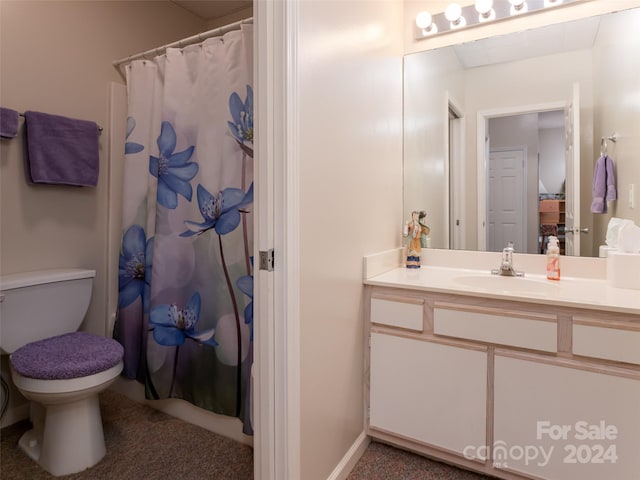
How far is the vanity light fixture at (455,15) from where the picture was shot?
1910mm

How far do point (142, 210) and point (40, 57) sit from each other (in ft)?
2.99

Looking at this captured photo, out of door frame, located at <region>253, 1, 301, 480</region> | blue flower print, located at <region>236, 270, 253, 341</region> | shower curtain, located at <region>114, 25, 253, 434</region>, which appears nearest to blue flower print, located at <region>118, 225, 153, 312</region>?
shower curtain, located at <region>114, 25, 253, 434</region>

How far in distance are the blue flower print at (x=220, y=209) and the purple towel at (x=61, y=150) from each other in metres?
0.71

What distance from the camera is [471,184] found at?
2.04 meters

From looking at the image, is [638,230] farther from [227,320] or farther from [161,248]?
[161,248]

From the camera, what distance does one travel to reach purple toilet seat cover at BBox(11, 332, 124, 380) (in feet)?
4.88

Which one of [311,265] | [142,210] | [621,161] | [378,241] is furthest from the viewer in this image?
[142,210]

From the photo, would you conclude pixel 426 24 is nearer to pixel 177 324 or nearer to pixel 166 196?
pixel 166 196

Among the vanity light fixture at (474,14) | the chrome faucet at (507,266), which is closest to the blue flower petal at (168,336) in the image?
the chrome faucet at (507,266)

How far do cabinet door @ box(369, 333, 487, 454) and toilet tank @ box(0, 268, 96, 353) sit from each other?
1.51 m

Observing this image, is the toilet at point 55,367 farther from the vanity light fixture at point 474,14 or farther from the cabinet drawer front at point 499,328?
the vanity light fixture at point 474,14

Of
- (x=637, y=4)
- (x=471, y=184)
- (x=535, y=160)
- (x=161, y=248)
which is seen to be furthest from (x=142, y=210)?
(x=637, y=4)

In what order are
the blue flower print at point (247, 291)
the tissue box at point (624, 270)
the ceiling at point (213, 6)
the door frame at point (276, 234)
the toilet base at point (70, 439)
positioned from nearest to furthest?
the door frame at point (276, 234)
the tissue box at point (624, 270)
the toilet base at point (70, 439)
the blue flower print at point (247, 291)
the ceiling at point (213, 6)

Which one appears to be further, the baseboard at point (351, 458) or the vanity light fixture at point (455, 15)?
the vanity light fixture at point (455, 15)
